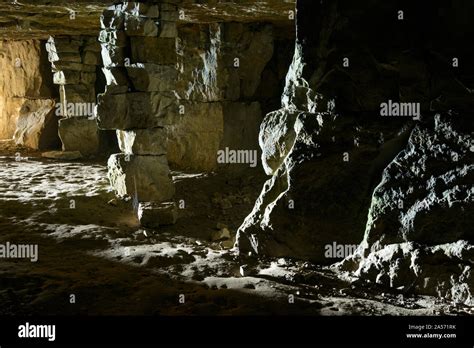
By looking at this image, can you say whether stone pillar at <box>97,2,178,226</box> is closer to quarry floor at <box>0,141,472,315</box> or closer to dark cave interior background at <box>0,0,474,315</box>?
dark cave interior background at <box>0,0,474,315</box>

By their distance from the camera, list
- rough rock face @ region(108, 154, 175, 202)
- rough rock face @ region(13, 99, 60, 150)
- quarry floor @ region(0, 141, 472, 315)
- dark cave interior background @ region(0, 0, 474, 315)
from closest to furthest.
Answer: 1. quarry floor @ region(0, 141, 472, 315)
2. dark cave interior background @ region(0, 0, 474, 315)
3. rough rock face @ region(108, 154, 175, 202)
4. rough rock face @ region(13, 99, 60, 150)

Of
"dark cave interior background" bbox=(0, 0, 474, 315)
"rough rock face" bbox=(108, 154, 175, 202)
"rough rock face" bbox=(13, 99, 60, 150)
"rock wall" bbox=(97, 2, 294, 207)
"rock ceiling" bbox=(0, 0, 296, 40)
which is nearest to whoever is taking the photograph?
"dark cave interior background" bbox=(0, 0, 474, 315)

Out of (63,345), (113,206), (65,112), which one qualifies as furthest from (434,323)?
(65,112)

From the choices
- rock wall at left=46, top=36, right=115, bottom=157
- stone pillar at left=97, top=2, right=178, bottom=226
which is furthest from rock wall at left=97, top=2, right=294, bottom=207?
rock wall at left=46, top=36, right=115, bottom=157

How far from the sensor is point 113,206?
Result: 6133mm

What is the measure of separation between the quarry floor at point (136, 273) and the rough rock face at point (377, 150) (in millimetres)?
254

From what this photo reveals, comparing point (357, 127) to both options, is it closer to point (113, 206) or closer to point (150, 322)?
point (150, 322)

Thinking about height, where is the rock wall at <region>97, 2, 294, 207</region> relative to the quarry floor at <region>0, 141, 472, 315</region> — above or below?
above

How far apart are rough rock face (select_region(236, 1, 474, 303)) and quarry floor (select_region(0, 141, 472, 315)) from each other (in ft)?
0.83

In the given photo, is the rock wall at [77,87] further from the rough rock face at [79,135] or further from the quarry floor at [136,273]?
the quarry floor at [136,273]

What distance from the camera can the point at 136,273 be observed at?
3812 millimetres

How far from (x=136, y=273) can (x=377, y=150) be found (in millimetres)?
2182

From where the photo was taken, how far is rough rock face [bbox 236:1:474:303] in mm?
3223

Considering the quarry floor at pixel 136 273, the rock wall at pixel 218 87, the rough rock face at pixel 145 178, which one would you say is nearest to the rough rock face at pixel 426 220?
the quarry floor at pixel 136 273
